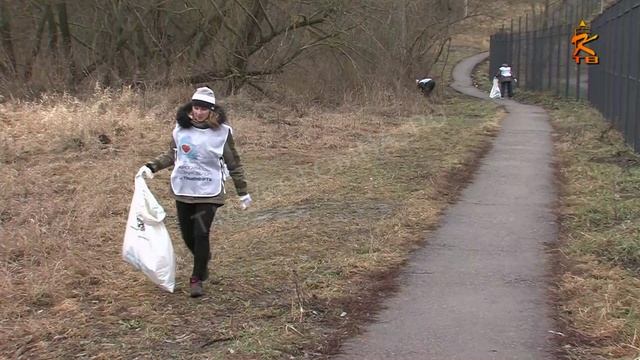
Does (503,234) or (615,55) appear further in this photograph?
(615,55)

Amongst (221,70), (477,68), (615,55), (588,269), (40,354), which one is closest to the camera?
(40,354)

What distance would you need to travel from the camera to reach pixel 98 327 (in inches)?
169

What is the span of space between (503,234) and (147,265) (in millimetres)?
3677

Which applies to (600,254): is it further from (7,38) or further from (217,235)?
(7,38)

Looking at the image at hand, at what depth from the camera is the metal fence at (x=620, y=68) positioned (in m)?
12.3

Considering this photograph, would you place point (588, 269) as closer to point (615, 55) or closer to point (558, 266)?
point (558, 266)

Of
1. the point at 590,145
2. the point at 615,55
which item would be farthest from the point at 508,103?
the point at 590,145

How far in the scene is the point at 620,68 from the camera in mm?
14547

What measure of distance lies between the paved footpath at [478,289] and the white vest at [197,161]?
1538 mm

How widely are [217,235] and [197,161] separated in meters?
1.99

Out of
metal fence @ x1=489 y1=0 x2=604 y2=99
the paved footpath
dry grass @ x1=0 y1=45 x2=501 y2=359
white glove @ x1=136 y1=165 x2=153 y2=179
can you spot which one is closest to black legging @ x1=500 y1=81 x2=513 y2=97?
metal fence @ x1=489 y1=0 x2=604 y2=99

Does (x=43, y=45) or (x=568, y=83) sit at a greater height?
(x=43, y=45)

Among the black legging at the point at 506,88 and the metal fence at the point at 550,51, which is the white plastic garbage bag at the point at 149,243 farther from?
the black legging at the point at 506,88

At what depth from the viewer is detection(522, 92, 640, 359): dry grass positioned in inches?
164
